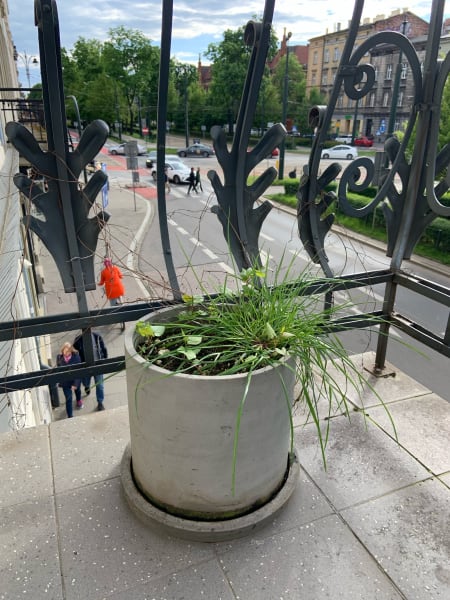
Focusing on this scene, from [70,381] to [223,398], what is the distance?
205 inches

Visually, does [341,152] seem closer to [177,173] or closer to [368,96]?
[368,96]

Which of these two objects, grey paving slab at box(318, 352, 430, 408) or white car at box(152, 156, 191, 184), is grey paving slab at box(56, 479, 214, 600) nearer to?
grey paving slab at box(318, 352, 430, 408)

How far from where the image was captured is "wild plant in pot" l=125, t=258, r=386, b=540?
1.77 m

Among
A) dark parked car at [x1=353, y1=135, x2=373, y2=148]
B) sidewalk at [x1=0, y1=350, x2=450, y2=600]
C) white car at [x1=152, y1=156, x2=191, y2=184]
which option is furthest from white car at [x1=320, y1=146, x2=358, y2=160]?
sidewalk at [x1=0, y1=350, x2=450, y2=600]

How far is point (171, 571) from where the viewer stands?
185 centimetres

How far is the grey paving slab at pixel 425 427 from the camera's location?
2.51 m

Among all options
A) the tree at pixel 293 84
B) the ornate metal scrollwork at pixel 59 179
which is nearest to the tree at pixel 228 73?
the tree at pixel 293 84

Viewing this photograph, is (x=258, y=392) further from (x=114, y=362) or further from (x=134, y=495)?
(x=114, y=362)

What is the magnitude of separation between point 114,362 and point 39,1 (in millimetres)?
1700

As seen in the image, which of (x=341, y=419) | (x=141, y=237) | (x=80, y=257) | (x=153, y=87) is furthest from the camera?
(x=153, y=87)

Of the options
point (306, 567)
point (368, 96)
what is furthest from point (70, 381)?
point (368, 96)

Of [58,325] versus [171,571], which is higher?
[58,325]

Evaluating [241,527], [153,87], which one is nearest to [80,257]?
[241,527]

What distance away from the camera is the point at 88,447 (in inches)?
100
